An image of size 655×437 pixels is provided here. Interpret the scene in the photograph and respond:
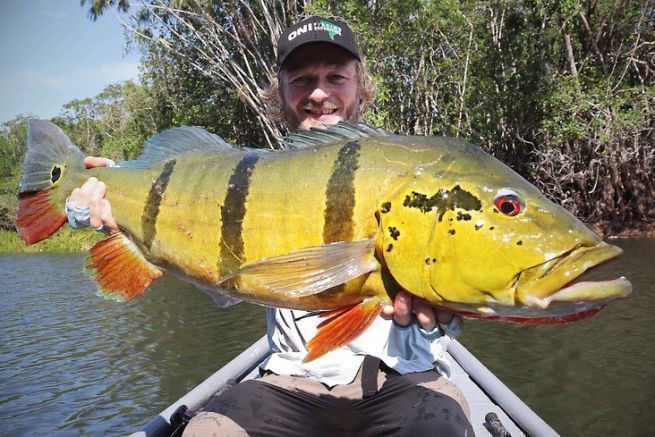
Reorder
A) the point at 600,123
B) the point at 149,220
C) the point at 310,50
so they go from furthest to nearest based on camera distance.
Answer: the point at 600,123, the point at 310,50, the point at 149,220

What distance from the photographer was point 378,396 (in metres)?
2.72

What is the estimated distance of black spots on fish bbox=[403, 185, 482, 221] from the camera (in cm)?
188

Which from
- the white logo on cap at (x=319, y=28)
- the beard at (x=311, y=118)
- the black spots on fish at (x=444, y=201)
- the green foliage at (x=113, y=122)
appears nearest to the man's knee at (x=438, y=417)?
the black spots on fish at (x=444, y=201)

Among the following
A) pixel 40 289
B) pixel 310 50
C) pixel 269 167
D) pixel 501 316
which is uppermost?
pixel 310 50

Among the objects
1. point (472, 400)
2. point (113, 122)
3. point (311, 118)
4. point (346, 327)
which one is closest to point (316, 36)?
point (311, 118)

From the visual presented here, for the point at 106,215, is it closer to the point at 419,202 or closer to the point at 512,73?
the point at 419,202

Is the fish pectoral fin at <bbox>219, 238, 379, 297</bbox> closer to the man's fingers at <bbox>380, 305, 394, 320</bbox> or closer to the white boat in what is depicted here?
the man's fingers at <bbox>380, 305, 394, 320</bbox>

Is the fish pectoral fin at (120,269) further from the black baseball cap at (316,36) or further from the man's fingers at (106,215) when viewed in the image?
the black baseball cap at (316,36)

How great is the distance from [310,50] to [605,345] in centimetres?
794

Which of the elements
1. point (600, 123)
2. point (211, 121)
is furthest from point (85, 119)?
point (600, 123)

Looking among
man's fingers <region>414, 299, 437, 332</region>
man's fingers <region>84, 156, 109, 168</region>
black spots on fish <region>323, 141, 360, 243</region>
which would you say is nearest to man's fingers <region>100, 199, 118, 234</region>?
man's fingers <region>84, 156, 109, 168</region>

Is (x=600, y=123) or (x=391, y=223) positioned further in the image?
(x=600, y=123)

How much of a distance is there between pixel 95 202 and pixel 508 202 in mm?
1833

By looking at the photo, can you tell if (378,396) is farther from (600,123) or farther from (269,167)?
(600,123)
